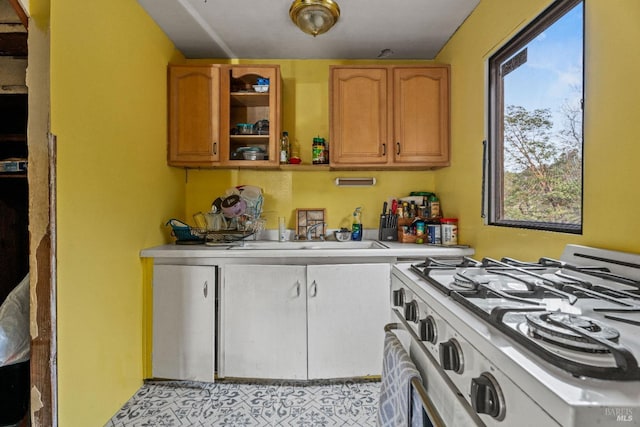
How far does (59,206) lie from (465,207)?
7.31ft

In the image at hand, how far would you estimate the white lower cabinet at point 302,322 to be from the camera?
1.92 metres

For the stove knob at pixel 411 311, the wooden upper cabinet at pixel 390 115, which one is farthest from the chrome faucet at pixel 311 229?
the stove knob at pixel 411 311

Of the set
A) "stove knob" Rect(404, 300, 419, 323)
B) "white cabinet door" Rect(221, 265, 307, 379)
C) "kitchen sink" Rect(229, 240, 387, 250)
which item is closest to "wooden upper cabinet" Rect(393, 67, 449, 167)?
"kitchen sink" Rect(229, 240, 387, 250)

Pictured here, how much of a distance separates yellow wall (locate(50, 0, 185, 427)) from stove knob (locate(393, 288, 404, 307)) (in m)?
1.41

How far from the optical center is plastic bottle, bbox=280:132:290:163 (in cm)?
237

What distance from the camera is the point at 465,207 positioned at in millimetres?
2082

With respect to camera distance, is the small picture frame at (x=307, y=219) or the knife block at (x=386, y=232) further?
the small picture frame at (x=307, y=219)

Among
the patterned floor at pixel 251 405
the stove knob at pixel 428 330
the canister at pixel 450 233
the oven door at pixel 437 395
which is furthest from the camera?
the canister at pixel 450 233

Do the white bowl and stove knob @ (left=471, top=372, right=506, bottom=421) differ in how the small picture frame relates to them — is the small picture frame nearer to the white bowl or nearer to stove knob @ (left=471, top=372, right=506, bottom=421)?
the white bowl

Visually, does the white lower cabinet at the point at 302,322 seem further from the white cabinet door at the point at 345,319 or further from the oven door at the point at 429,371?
the oven door at the point at 429,371

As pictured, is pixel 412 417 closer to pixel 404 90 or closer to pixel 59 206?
pixel 59 206

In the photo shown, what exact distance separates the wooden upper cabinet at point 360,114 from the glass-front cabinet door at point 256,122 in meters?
0.43

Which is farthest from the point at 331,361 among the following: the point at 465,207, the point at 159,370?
the point at 465,207

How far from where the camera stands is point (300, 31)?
7.09ft
